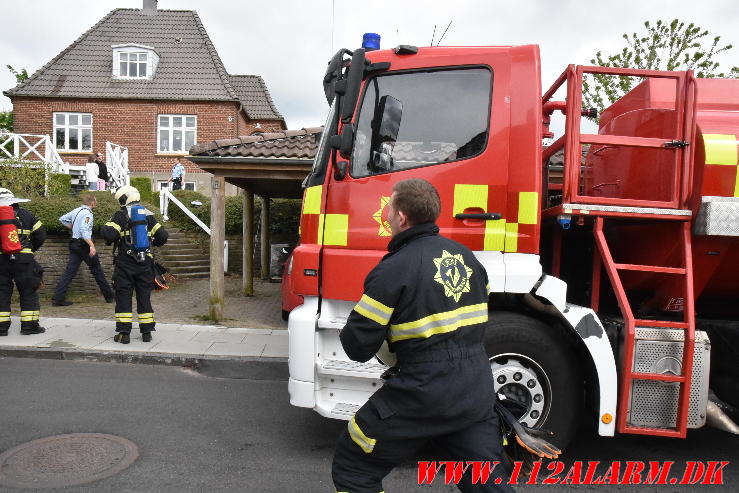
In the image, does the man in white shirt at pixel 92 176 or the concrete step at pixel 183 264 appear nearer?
the concrete step at pixel 183 264

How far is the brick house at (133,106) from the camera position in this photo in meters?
21.7

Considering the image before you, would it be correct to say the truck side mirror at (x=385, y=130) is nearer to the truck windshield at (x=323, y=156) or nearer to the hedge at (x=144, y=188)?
the truck windshield at (x=323, y=156)

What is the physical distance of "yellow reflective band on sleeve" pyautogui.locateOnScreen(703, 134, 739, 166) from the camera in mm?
3131

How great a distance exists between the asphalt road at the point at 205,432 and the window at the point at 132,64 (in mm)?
20136

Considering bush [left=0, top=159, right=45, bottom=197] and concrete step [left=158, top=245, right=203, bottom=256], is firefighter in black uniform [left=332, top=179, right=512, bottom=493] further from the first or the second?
bush [left=0, top=159, right=45, bottom=197]

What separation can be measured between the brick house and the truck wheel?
20.0m

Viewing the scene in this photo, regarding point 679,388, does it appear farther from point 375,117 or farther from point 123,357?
point 123,357

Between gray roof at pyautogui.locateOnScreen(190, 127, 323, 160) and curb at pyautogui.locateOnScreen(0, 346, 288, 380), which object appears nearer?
curb at pyautogui.locateOnScreen(0, 346, 288, 380)

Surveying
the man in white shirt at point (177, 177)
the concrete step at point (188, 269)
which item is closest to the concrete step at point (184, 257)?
the concrete step at point (188, 269)

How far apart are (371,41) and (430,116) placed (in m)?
0.73

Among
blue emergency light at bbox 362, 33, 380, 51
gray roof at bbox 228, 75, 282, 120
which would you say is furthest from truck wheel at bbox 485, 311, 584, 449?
gray roof at bbox 228, 75, 282, 120

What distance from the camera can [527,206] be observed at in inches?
131

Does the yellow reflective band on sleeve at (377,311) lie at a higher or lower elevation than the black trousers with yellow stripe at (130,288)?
higher

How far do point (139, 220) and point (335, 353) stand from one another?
380cm
